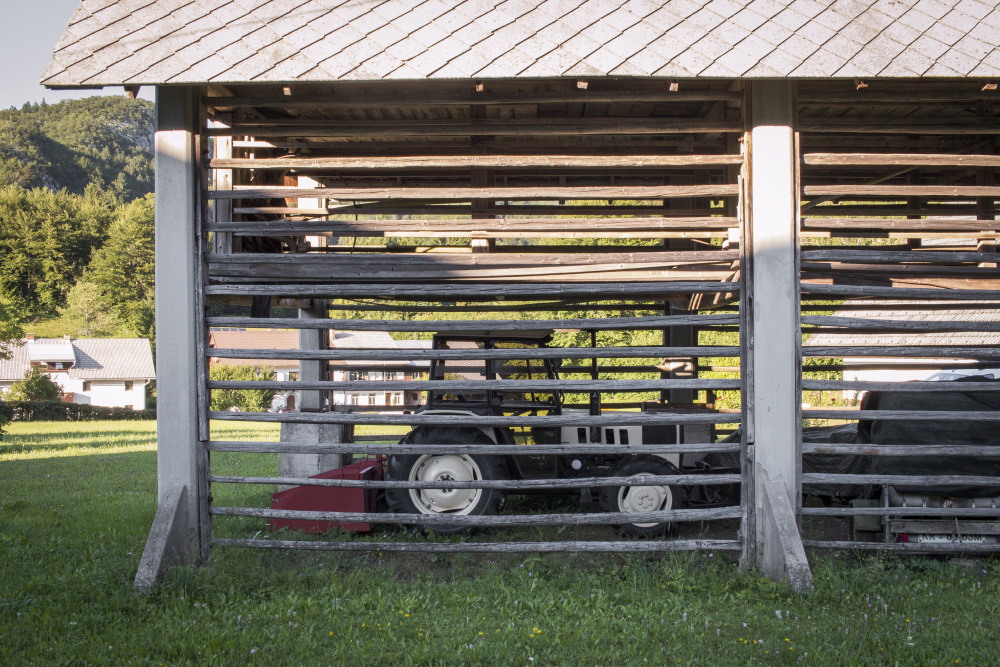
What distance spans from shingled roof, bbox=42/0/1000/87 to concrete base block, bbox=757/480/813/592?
3244 millimetres

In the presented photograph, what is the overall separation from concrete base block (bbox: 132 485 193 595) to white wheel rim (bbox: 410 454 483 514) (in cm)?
216

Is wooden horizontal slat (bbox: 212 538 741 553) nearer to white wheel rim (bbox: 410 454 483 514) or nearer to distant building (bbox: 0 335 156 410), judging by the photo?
white wheel rim (bbox: 410 454 483 514)

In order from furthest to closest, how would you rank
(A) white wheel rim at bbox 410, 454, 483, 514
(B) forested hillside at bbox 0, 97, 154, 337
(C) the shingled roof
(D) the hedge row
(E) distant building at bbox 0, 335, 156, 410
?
(B) forested hillside at bbox 0, 97, 154, 337
(E) distant building at bbox 0, 335, 156, 410
(D) the hedge row
(A) white wheel rim at bbox 410, 454, 483, 514
(C) the shingled roof

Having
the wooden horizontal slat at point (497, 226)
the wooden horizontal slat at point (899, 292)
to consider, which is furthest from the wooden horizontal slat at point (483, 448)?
the wooden horizontal slat at point (497, 226)

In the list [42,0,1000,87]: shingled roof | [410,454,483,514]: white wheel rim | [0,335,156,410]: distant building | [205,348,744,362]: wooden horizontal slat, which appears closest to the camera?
[42,0,1000,87]: shingled roof

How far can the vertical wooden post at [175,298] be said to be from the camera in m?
5.91

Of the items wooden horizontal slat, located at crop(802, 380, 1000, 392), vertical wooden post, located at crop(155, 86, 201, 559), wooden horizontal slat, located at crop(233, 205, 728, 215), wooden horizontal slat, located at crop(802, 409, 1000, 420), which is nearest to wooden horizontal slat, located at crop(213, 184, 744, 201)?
wooden horizontal slat, located at crop(233, 205, 728, 215)

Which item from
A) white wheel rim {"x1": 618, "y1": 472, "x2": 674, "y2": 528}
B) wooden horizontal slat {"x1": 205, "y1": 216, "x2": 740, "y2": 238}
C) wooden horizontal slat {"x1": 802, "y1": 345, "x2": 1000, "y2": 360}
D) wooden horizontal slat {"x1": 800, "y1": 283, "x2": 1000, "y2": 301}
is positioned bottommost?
white wheel rim {"x1": 618, "y1": 472, "x2": 674, "y2": 528}

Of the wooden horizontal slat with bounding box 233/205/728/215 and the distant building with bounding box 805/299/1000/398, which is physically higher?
the wooden horizontal slat with bounding box 233/205/728/215

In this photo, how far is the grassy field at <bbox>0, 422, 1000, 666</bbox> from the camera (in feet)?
13.8

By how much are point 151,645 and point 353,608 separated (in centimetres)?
128

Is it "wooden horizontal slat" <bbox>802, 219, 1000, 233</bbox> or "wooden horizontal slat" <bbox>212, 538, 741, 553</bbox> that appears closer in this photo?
"wooden horizontal slat" <bbox>212, 538, 741, 553</bbox>

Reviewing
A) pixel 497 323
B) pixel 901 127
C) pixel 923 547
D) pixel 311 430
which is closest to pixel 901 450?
pixel 923 547

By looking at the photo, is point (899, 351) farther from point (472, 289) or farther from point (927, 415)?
point (472, 289)
